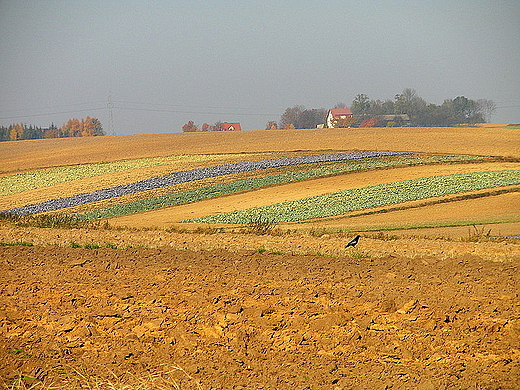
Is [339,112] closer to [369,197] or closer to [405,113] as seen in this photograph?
[405,113]

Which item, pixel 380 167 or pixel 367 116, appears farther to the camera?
pixel 367 116

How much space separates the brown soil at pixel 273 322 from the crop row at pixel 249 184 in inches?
725

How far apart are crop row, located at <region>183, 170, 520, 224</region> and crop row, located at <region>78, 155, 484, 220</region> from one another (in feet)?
17.1

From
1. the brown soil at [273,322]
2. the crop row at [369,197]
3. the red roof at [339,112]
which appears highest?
the red roof at [339,112]

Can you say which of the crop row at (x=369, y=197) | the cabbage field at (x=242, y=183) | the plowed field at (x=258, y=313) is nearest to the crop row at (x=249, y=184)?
the cabbage field at (x=242, y=183)

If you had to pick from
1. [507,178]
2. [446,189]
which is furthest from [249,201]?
[507,178]

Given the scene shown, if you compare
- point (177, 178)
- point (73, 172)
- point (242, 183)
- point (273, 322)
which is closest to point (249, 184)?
point (242, 183)

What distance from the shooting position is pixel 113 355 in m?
8.95

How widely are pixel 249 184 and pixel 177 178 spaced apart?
593 centimetres

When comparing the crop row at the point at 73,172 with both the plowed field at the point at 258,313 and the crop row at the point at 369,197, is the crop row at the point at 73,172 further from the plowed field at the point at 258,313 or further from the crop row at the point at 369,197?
Answer: the plowed field at the point at 258,313

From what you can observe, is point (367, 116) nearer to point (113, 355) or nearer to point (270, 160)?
point (270, 160)

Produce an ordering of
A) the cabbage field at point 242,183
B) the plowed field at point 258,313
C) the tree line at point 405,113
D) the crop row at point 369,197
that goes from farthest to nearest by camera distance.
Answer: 1. the tree line at point 405,113
2. the cabbage field at point 242,183
3. the crop row at point 369,197
4. the plowed field at point 258,313

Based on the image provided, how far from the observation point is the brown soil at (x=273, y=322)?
327 inches

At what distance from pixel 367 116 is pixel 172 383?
12998 centimetres
